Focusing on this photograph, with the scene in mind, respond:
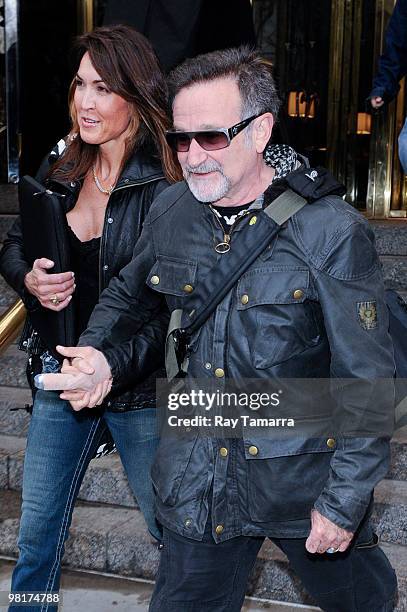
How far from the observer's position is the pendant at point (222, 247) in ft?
8.23

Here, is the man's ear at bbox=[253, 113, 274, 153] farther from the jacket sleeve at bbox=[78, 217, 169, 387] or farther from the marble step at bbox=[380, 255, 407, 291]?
the marble step at bbox=[380, 255, 407, 291]

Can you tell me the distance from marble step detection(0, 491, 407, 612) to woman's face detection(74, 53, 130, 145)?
1.83 metres

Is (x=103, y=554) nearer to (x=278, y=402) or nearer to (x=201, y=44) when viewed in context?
(x=278, y=402)

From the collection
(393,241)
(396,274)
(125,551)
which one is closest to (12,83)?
(393,241)

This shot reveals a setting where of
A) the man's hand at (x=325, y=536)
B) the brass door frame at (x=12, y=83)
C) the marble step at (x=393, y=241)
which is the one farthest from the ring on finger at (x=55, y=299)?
the brass door frame at (x=12, y=83)

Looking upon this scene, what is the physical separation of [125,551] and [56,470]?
4.04ft

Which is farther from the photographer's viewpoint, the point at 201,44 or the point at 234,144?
the point at 201,44

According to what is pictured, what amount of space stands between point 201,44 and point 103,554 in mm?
2438

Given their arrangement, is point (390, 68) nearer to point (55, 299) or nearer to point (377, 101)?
point (377, 101)

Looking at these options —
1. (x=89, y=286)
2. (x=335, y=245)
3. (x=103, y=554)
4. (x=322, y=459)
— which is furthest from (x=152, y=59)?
(x=103, y=554)

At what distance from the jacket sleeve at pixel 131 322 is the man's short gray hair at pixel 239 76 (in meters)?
0.48

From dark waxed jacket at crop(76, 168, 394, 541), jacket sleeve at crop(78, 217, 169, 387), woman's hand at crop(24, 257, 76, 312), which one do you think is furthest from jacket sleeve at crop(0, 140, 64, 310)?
dark waxed jacket at crop(76, 168, 394, 541)

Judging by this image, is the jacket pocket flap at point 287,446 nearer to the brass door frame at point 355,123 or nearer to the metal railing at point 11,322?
the metal railing at point 11,322

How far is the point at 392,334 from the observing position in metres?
2.54
